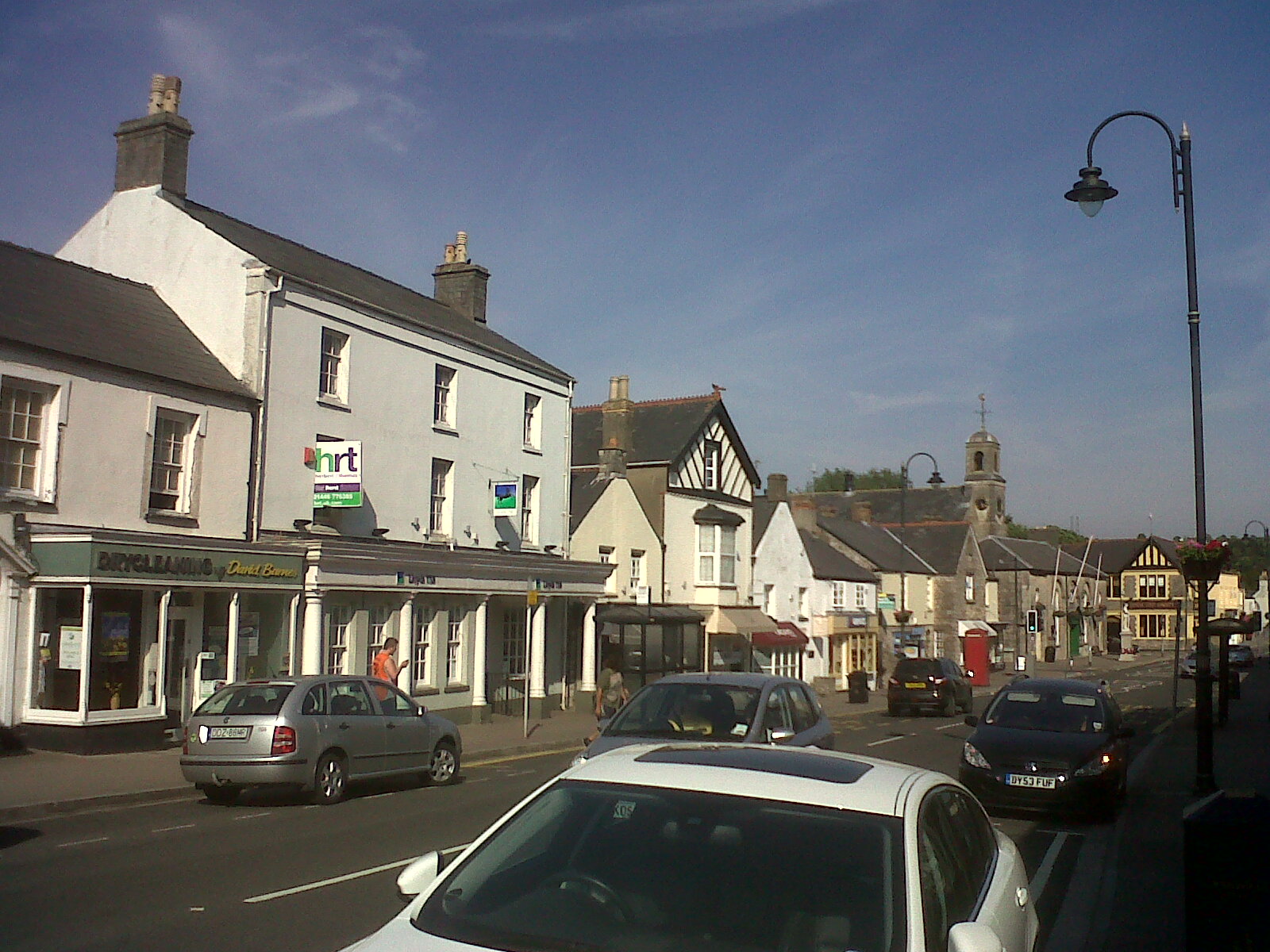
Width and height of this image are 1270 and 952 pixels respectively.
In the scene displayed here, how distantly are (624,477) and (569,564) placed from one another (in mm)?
6132

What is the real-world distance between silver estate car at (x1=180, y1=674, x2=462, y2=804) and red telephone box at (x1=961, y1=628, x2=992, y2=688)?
135ft

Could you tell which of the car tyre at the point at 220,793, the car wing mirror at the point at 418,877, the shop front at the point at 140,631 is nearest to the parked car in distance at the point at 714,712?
the car tyre at the point at 220,793

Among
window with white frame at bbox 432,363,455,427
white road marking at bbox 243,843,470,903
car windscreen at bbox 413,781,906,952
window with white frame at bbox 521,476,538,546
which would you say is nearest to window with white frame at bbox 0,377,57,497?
window with white frame at bbox 432,363,455,427

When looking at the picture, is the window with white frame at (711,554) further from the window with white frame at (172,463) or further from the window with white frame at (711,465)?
the window with white frame at (172,463)

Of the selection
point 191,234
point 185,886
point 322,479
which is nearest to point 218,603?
point 322,479

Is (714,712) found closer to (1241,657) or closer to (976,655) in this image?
(976,655)

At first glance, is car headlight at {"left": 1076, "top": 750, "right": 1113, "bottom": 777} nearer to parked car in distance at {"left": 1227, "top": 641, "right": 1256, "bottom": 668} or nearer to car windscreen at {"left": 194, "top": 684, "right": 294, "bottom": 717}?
car windscreen at {"left": 194, "top": 684, "right": 294, "bottom": 717}

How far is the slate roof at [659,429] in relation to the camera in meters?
36.1

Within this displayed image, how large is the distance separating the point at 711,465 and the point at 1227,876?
31060 millimetres

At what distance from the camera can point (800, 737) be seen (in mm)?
11352

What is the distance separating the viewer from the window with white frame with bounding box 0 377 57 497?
1742 centimetres

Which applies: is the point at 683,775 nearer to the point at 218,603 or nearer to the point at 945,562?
the point at 218,603

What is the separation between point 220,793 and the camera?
14.3m

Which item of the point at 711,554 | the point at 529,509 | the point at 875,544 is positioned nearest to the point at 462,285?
the point at 529,509
